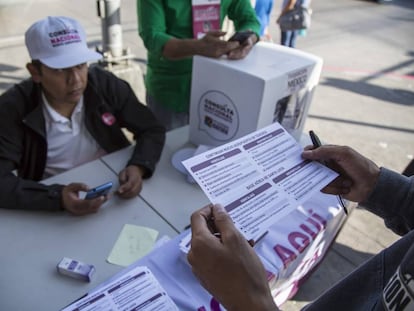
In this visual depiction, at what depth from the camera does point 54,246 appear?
3.49 ft

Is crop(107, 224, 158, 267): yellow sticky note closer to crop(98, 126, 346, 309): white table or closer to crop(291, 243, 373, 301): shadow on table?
crop(98, 126, 346, 309): white table

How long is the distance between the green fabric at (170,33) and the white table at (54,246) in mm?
595

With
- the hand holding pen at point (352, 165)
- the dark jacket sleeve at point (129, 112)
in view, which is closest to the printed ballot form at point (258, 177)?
the hand holding pen at point (352, 165)

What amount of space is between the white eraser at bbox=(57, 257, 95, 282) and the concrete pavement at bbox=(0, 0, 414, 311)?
1.15m

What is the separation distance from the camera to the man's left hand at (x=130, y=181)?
126 centimetres

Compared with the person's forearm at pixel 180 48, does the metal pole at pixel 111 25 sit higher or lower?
lower

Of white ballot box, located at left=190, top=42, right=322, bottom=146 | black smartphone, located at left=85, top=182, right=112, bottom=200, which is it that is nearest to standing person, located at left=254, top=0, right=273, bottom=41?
white ballot box, located at left=190, top=42, right=322, bottom=146

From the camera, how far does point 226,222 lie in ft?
2.10

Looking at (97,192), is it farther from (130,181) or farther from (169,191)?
(169,191)

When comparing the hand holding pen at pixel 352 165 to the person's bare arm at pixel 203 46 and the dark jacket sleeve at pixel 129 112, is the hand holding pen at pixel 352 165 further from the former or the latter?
the dark jacket sleeve at pixel 129 112

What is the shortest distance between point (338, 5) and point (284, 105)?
8.38 metres

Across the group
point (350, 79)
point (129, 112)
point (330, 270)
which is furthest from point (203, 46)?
point (350, 79)

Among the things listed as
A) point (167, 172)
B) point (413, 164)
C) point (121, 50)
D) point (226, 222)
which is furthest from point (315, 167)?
point (121, 50)

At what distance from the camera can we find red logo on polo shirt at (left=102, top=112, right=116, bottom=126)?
1.51 metres
